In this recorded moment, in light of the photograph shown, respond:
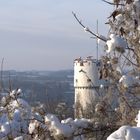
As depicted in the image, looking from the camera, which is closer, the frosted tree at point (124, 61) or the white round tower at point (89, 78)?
the frosted tree at point (124, 61)

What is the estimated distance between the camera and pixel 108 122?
16.6 ft

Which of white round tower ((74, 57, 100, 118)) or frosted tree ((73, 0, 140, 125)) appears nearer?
frosted tree ((73, 0, 140, 125))

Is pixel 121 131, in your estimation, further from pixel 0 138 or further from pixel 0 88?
pixel 0 88

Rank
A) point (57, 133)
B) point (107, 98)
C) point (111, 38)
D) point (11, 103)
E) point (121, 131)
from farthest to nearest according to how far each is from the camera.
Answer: point (11, 103) → point (107, 98) → point (111, 38) → point (57, 133) → point (121, 131)

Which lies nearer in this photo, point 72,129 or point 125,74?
point 72,129

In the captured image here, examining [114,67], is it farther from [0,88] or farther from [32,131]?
[0,88]

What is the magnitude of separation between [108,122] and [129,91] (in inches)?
13.5

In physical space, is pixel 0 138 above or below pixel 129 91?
below

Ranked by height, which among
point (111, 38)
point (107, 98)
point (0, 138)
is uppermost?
point (111, 38)

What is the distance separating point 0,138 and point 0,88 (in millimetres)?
949

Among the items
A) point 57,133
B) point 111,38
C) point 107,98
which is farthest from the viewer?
point 107,98

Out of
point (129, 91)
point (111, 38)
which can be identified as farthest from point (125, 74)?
point (111, 38)

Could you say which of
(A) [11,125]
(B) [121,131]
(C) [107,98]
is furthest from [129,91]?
(B) [121,131]

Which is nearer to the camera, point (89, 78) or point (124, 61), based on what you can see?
point (124, 61)
